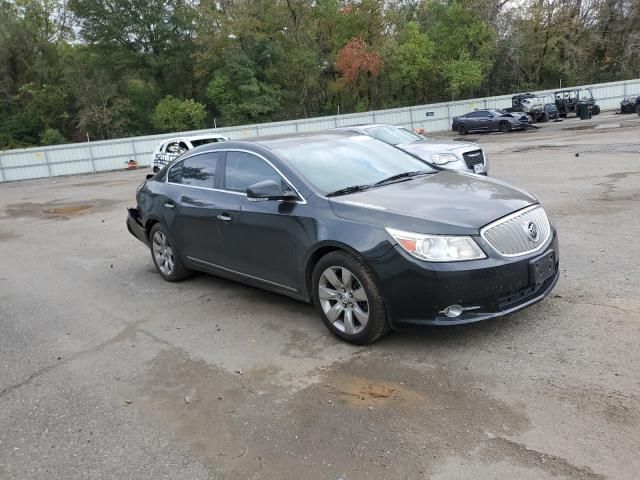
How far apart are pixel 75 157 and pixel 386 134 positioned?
79.3 feet

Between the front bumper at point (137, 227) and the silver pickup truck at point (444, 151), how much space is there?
4.33 meters

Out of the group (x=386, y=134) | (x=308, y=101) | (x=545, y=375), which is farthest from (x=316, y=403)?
(x=308, y=101)

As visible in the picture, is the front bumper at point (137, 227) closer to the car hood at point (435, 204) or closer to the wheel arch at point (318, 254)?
the wheel arch at point (318, 254)

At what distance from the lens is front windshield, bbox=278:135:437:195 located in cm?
499

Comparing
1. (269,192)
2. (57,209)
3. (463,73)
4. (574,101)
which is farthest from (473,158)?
(463,73)

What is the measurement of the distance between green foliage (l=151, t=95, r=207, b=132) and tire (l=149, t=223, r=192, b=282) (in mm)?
38700

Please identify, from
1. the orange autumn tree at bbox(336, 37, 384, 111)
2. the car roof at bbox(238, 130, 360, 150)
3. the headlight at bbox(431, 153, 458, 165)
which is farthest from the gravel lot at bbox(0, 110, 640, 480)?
the orange autumn tree at bbox(336, 37, 384, 111)

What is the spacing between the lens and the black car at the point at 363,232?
13.2 feet

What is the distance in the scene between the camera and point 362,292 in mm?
4273

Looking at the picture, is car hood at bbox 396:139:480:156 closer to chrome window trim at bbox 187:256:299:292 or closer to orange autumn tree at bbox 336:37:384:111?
chrome window trim at bbox 187:256:299:292

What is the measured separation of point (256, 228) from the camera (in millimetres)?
5141

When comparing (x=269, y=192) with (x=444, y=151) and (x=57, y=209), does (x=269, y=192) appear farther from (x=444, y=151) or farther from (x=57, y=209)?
(x=57, y=209)

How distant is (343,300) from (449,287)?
88 centimetres

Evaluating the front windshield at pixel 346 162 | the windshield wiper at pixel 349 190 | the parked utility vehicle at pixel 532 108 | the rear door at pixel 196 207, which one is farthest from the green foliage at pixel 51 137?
the windshield wiper at pixel 349 190
